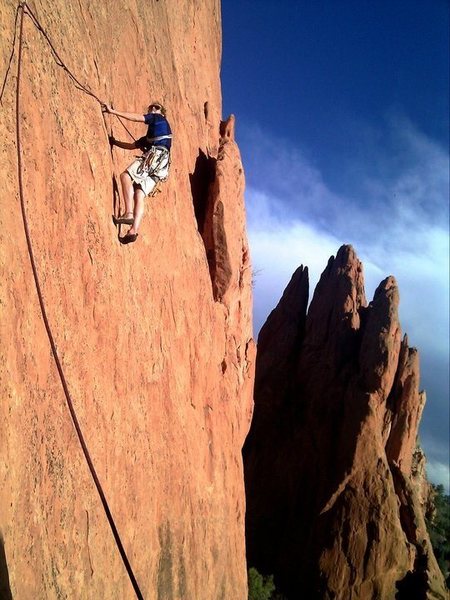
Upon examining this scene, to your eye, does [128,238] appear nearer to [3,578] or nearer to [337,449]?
[3,578]

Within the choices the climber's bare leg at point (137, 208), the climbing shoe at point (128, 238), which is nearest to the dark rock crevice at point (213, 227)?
the climber's bare leg at point (137, 208)

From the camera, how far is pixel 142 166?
7.59m

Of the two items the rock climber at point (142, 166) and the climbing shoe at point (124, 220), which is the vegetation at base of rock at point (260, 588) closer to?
the rock climber at point (142, 166)

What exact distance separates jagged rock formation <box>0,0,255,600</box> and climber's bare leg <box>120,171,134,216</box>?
0.26 m

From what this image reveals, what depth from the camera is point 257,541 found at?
26.8m

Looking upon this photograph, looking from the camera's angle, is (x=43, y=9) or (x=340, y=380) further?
(x=340, y=380)

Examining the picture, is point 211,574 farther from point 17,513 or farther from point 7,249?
point 7,249

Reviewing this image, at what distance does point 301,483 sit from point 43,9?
88.3ft

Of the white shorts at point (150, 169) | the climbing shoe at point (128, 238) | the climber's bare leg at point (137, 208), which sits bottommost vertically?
the climbing shoe at point (128, 238)

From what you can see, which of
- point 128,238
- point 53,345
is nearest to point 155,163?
point 128,238

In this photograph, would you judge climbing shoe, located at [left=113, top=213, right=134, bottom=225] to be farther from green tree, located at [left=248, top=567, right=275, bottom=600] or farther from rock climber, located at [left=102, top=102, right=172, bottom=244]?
green tree, located at [left=248, top=567, right=275, bottom=600]

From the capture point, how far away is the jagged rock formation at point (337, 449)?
24516 mm

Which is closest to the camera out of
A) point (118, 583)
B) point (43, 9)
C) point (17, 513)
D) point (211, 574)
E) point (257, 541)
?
point (17, 513)

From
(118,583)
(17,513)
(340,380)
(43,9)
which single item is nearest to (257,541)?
(340,380)
